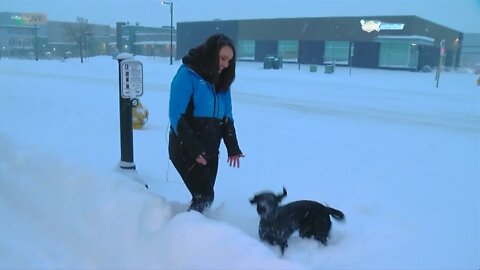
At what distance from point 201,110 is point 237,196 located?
1.49 metres

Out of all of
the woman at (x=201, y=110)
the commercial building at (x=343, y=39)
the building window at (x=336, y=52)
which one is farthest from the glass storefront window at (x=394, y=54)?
the woman at (x=201, y=110)

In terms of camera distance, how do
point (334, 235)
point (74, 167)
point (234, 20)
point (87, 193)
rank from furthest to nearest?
point (234, 20)
point (74, 167)
point (87, 193)
point (334, 235)

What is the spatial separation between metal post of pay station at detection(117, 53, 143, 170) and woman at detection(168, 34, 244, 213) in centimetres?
118

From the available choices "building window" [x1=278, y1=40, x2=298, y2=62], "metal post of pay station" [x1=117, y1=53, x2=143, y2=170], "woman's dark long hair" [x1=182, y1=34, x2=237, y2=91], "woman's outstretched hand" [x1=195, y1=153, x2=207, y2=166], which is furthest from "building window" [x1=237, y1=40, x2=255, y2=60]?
"woman's outstretched hand" [x1=195, y1=153, x2=207, y2=166]

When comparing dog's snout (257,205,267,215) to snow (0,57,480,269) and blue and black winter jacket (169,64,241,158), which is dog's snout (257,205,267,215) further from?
blue and black winter jacket (169,64,241,158)

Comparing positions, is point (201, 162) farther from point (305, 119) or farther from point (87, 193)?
point (305, 119)

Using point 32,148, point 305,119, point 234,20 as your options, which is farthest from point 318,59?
point 32,148

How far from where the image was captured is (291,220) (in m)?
3.33

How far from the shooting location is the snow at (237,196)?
3.11 metres

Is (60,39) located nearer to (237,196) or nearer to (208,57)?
(237,196)

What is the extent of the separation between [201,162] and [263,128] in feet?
16.2

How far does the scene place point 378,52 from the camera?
4375 centimetres

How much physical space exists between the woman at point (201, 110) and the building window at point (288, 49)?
157 ft

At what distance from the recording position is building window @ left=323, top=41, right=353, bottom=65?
1820 inches
